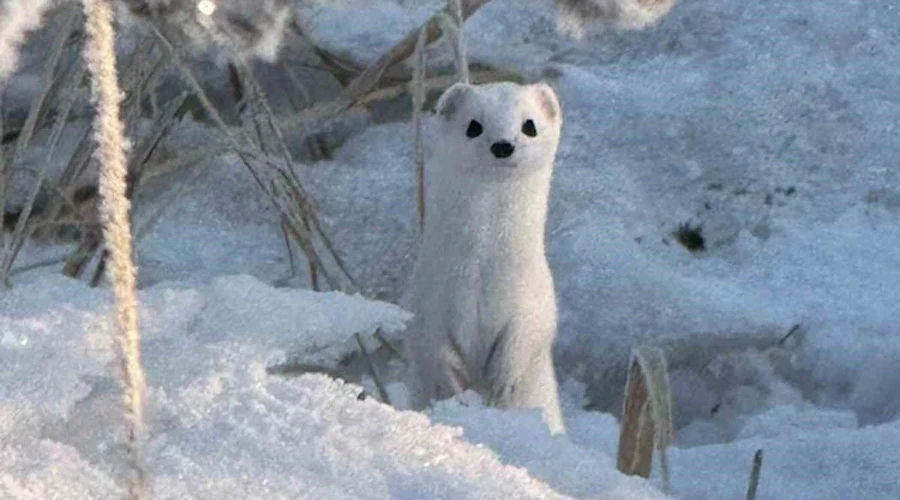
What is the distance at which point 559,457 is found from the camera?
1061 millimetres

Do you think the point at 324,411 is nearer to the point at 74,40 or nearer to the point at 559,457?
the point at 559,457

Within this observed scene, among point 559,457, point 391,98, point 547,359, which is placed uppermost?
point 559,457

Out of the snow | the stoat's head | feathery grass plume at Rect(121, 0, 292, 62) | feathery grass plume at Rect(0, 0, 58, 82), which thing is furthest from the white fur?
feathery grass plume at Rect(0, 0, 58, 82)

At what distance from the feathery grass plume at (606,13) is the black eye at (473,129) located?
60 cm

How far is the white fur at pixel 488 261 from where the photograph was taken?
238 cm

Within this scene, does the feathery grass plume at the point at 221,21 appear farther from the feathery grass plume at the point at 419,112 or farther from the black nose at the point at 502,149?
the black nose at the point at 502,149

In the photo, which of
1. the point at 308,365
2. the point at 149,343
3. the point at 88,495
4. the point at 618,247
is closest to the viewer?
the point at 88,495

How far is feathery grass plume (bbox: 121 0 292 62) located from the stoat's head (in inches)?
11.9

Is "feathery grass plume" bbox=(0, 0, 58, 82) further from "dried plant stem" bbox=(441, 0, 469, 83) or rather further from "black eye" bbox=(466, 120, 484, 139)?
"dried plant stem" bbox=(441, 0, 469, 83)

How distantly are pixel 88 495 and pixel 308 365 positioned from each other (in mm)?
569

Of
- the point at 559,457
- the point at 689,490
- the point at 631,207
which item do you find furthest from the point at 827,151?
the point at 559,457

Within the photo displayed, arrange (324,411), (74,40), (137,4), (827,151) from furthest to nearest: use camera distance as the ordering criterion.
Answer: (827,151) < (74,40) < (137,4) < (324,411)

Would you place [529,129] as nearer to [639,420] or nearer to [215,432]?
[639,420]

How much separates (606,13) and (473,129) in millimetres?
807
